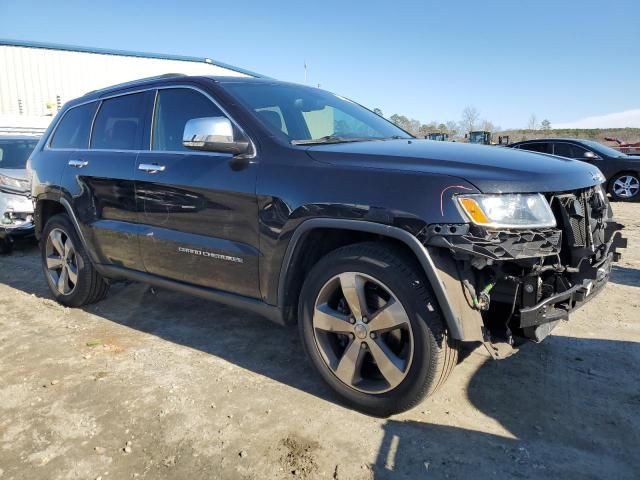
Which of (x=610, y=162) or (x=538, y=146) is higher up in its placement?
(x=538, y=146)

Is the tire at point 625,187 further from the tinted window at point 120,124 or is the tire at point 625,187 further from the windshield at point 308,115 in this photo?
the tinted window at point 120,124

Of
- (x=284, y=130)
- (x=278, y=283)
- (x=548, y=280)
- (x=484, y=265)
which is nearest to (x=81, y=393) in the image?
(x=278, y=283)

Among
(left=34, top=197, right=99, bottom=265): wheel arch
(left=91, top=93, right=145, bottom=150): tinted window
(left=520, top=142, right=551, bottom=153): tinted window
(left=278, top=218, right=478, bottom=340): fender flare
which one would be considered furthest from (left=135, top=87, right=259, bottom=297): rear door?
(left=520, top=142, right=551, bottom=153): tinted window

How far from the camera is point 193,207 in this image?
324 cm

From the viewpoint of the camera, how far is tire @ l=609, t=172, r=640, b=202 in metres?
11.3

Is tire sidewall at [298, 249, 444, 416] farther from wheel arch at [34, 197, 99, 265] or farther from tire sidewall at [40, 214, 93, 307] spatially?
→ tire sidewall at [40, 214, 93, 307]

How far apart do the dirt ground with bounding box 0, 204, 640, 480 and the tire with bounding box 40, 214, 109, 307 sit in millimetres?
464

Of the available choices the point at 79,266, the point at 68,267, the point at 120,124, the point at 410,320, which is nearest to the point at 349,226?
the point at 410,320

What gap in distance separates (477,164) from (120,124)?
288cm

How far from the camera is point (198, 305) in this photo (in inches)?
180

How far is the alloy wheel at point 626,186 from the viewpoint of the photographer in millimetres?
11328

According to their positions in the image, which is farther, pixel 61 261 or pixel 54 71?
pixel 54 71

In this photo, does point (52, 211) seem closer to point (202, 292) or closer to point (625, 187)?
point (202, 292)

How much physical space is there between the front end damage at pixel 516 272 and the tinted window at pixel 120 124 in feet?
8.35
